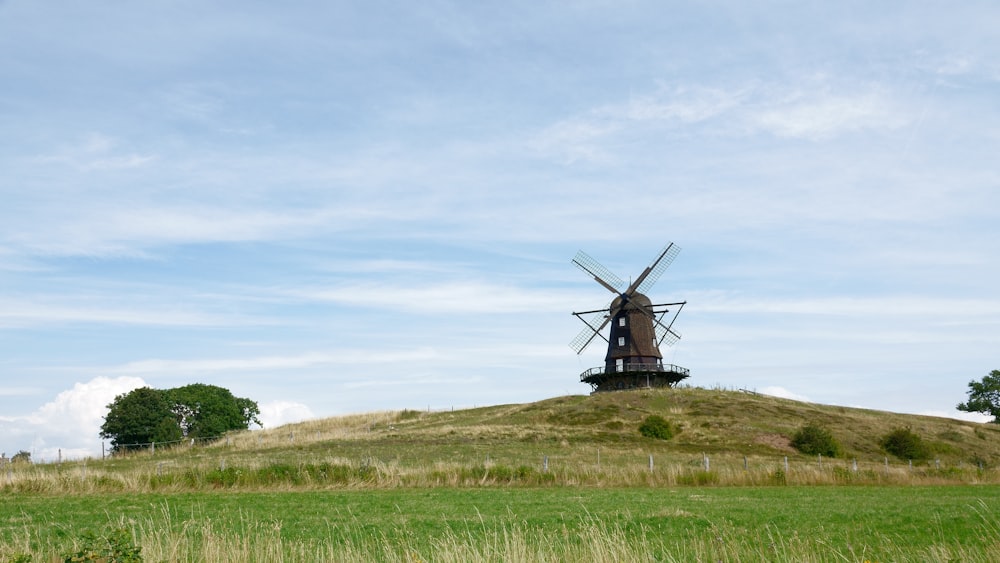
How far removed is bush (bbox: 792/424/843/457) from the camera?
6381cm

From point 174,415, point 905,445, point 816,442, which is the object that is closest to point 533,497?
point 816,442

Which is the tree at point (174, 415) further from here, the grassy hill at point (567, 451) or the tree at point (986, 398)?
the tree at point (986, 398)

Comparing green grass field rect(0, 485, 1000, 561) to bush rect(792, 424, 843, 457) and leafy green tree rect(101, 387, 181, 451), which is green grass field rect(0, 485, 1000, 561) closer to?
bush rect(792, 424, 843, 457)

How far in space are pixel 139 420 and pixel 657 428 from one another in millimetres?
57454

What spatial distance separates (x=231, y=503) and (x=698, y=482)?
20.5 metres

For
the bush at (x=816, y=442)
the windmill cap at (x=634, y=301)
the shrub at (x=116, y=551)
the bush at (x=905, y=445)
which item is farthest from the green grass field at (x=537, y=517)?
the windmill cap at (x=634, y=301)

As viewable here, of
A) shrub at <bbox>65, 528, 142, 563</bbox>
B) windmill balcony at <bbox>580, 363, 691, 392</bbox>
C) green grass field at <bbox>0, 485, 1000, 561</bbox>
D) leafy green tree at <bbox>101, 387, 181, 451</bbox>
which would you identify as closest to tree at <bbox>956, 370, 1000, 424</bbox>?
windmill balcony at <bbox>580, 363, 691, 392</bbox>

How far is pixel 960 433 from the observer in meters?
78.6

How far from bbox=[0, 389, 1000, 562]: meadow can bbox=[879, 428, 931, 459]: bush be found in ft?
5.58

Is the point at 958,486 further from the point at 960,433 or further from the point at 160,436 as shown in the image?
the point at 160,436

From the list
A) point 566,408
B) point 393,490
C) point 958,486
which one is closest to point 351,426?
point 566,408

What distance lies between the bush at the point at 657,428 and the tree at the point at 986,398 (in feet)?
207

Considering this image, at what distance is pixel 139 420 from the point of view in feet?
299

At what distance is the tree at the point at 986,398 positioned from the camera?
109m
